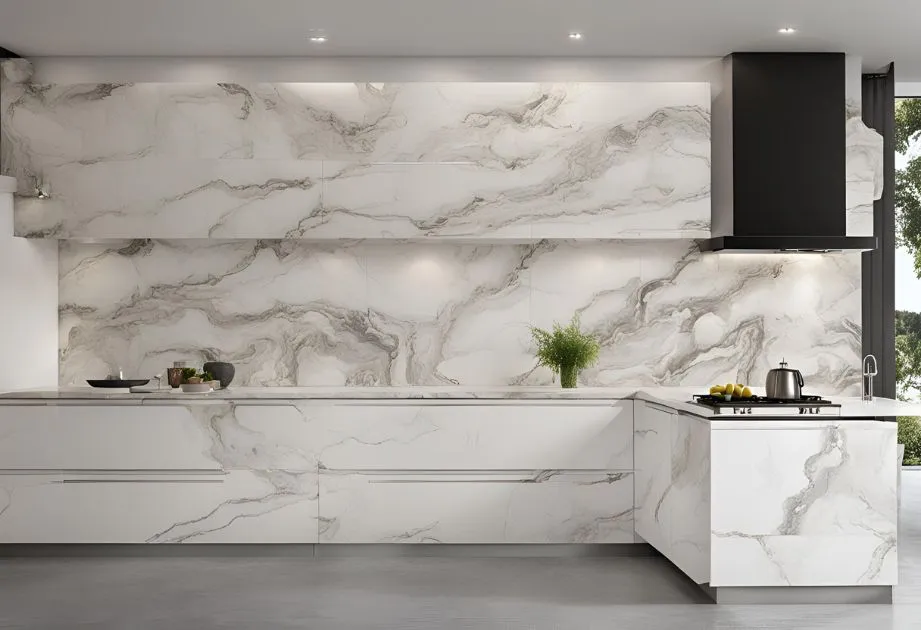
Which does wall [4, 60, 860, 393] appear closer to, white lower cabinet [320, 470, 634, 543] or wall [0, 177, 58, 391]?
wall [0, 177, 58, 391]

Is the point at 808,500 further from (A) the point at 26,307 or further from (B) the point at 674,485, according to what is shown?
(A) the point at 26,307

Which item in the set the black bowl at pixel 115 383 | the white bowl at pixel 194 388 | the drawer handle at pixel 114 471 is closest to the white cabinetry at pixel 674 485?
the drawer handle at pixel 114 471

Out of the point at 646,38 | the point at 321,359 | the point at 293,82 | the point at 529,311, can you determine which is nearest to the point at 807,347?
the point at 529,311

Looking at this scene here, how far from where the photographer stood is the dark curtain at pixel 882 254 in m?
5.79

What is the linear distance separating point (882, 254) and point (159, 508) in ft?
14.2

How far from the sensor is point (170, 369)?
5.37 m

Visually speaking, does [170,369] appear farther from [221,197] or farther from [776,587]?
[776,587]

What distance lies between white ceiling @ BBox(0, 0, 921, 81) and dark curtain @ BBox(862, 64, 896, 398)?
0.81 ft

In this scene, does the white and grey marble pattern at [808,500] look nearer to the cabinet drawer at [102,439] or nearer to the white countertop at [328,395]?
the white countertop at [328,395]

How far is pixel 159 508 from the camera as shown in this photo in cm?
504

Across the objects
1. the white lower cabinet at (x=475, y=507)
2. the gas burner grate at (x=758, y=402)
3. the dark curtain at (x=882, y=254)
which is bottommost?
the white lower cabinet at (x=475, y=507)

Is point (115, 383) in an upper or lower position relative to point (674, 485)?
upper

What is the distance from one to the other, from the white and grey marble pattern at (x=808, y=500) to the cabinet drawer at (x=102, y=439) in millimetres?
2580

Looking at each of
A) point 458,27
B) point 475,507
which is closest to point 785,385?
point 475,507
